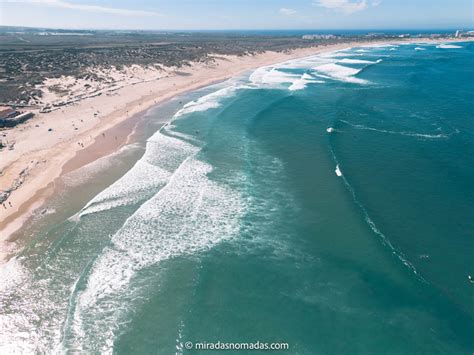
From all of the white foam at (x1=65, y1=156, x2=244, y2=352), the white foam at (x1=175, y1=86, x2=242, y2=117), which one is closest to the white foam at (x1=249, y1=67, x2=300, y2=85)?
the white foam at (x1=175, y1=86, x2=242, y2=117)

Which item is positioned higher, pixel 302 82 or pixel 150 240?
pixel 302 82

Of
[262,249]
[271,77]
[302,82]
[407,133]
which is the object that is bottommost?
[262,249]

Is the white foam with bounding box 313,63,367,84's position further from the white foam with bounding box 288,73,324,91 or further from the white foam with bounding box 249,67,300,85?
the white foam with bounding box 249,67,300,85

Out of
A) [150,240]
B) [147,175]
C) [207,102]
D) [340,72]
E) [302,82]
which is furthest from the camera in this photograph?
[340,72]

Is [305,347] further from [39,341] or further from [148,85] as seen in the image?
[148,85]

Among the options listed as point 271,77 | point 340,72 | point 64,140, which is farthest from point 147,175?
point 340,72

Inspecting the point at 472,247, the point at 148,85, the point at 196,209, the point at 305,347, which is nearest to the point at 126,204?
the point at 196,209

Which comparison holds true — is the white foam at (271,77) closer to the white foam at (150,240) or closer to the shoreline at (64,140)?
the shoreline at (64,140)

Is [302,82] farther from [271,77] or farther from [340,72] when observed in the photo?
[340,72]
